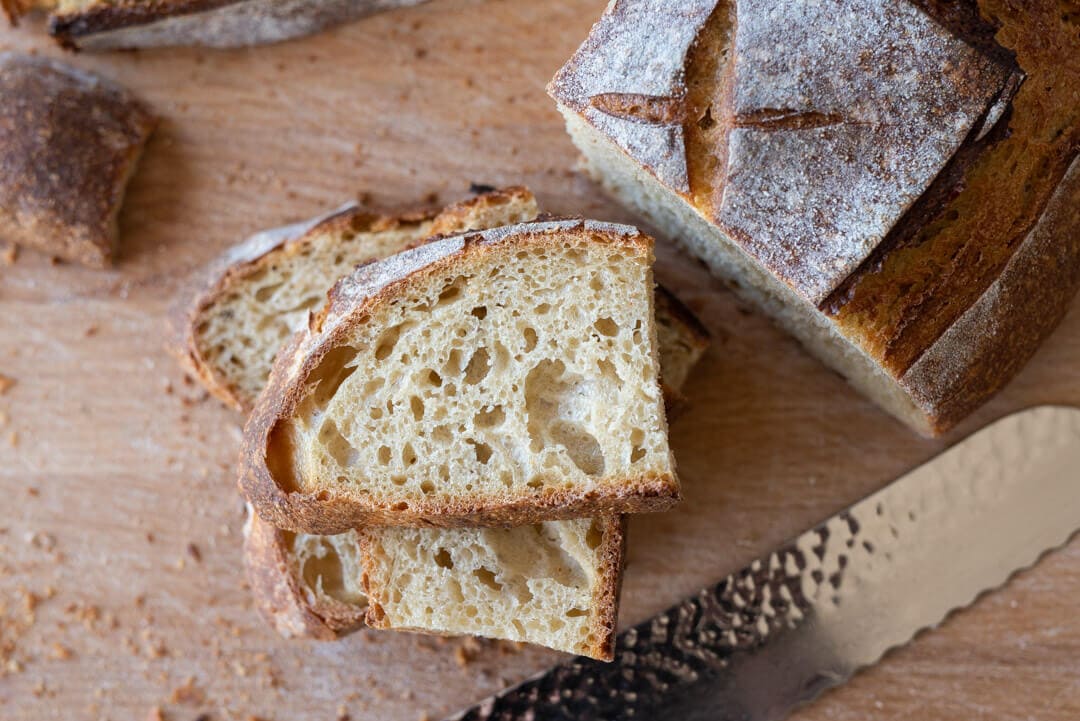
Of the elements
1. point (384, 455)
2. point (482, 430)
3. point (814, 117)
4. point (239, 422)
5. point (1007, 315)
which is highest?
point (814, 117)

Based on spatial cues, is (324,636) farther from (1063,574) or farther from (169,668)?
(1063,574)

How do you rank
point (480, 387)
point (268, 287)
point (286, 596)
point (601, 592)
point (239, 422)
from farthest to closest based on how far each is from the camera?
point (239, 422), point (268, 287), point (286, 596), point (601, 592), point (480, 387)

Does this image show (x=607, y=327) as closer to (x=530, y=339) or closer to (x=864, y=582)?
(x=530, y=339)

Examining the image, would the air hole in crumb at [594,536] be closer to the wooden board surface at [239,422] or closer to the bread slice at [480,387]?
the bread slice at [480,387]

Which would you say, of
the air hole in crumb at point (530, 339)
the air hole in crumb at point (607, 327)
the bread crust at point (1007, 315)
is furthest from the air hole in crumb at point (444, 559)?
the bread crust at point (1007, 315)

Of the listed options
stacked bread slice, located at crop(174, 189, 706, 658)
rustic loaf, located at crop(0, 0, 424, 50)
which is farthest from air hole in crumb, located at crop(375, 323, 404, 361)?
rustic loaf, located at crop(0, 0, 424, 50)

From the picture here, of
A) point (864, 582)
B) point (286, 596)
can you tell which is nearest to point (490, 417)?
point (286, 596)

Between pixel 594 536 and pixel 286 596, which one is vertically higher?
pixel 594 536
